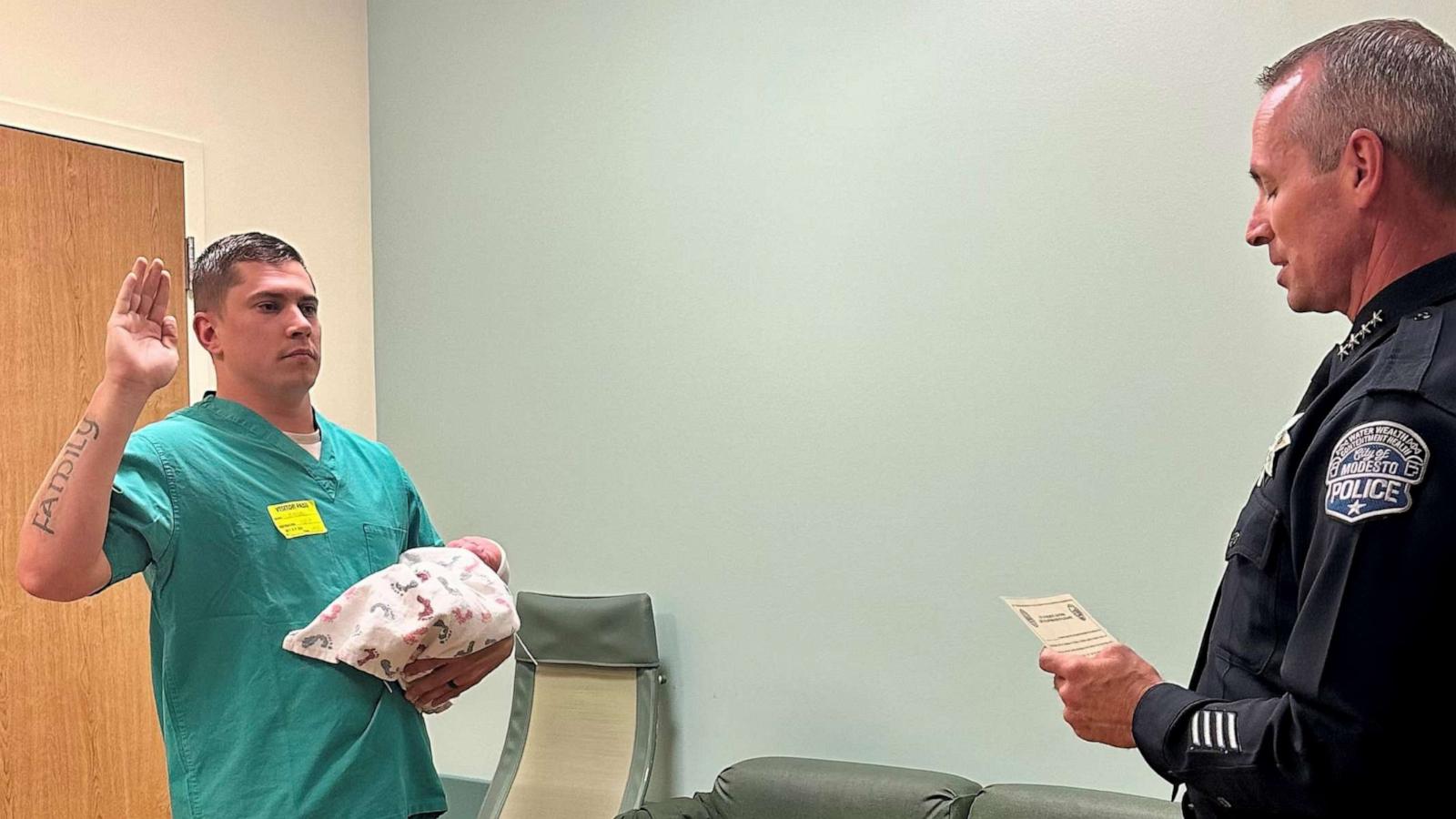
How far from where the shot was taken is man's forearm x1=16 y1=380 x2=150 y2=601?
5.61 feet

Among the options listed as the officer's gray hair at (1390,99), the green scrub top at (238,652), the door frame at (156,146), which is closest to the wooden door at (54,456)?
the door frame at (156,146)

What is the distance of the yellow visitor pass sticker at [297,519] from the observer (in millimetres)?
1986

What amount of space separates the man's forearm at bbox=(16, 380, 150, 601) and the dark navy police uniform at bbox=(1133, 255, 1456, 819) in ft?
4.60

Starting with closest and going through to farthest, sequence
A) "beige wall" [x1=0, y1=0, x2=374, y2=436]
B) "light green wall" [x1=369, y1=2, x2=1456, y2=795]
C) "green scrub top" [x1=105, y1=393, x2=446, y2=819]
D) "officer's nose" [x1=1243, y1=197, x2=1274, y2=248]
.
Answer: "officer's nose" [x1=1243, y1=197, x2=1274, y2=248] < "green scrub top" [x1=105, y1=393, x2=446, y2=819] < "light green wall" [x1=369, y1=2, x2=1456, y2=795] < "beige wall" [x1=0, y1=0, x2=374, y2=436]

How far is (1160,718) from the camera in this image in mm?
1313

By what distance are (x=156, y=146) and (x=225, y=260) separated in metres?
1.63

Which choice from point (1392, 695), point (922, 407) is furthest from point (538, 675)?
point (1392, 695)

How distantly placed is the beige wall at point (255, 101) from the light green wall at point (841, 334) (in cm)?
11

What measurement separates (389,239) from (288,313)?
7.23ft

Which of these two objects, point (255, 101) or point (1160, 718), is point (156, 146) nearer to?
point (255, 101)

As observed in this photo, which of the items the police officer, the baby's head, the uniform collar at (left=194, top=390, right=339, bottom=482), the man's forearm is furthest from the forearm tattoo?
the police officer

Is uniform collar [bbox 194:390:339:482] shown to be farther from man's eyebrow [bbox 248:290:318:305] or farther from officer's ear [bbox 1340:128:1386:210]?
officer's ear [bbox 1340:128:1386:210]

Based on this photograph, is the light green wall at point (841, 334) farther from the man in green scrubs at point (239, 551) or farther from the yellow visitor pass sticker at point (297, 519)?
the yellow visitor pass sticker at point (297, 519)

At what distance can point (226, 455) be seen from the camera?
1998mm
